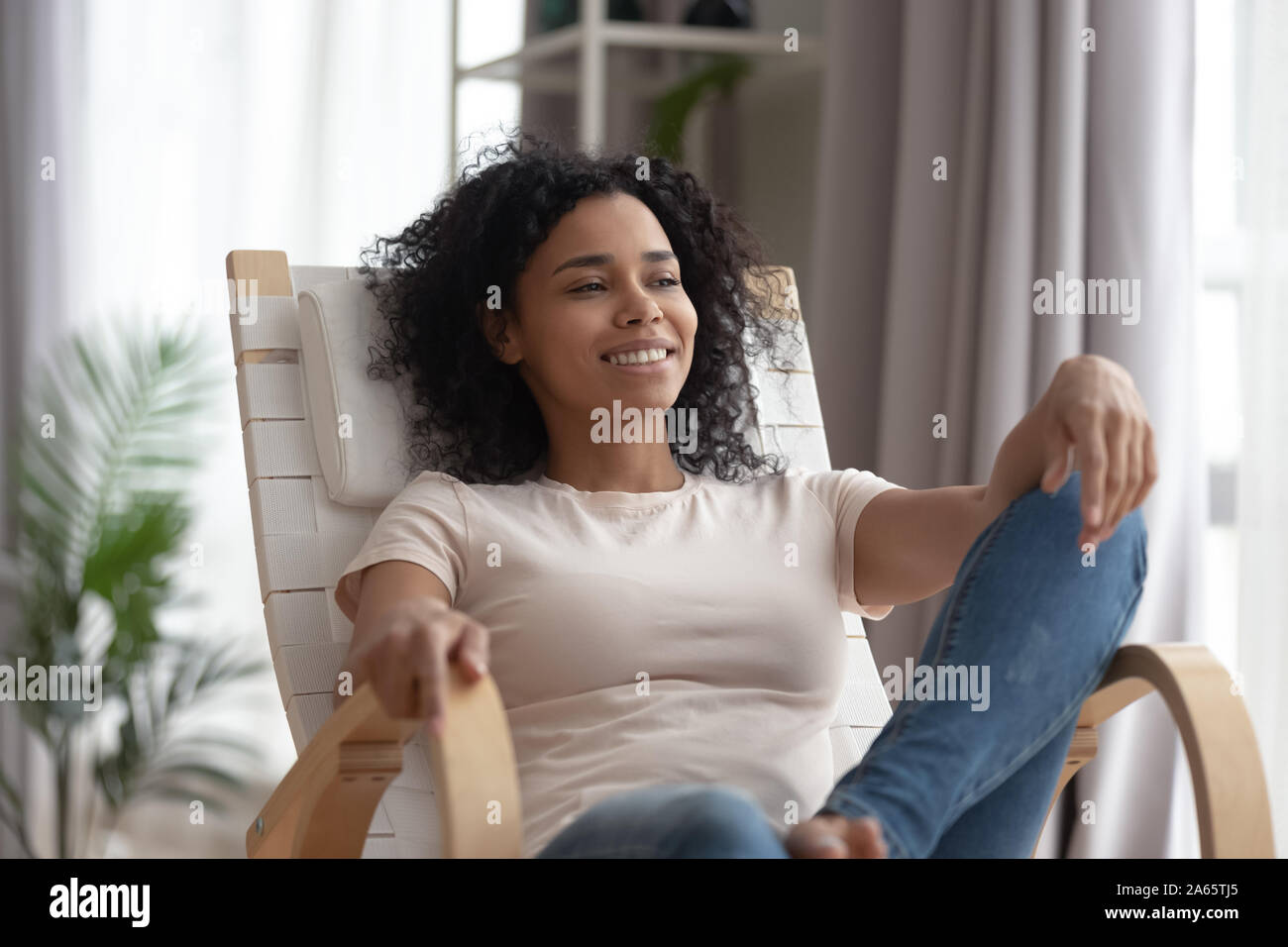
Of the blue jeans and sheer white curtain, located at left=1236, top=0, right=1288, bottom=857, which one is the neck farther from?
sheer white curtain, located at left=1236, top=0, right=1288, bottom=857

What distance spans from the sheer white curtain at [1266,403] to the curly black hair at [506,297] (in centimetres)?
72

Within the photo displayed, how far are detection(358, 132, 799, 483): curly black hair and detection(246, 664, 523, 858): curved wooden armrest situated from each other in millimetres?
381

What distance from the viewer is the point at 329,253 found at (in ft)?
9.70

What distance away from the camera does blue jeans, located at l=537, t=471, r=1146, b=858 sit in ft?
3.48

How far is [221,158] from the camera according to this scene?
2869 millimetres

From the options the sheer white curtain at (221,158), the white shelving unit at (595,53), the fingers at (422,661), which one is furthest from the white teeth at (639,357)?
the sheer white curtain at (221,158)

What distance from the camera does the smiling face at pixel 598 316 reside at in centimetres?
144

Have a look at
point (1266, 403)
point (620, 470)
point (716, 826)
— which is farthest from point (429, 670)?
point (1266, 403)

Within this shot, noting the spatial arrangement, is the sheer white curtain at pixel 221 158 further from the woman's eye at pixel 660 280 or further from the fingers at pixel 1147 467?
the fingers at pixel 1147 467

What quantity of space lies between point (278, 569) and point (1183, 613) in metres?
1.27

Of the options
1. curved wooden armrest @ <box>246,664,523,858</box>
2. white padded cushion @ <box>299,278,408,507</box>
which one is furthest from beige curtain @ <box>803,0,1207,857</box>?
curved wooden armrest @ <box>246,664,523,858</box>

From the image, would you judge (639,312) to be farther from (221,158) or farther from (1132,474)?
(221,158)

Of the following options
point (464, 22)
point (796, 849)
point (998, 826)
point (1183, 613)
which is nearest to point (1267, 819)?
point (998, 826)

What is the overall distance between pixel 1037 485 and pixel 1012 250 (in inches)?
39.8
